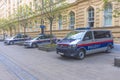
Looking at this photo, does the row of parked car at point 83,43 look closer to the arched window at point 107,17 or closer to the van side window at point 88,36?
the van side window at point 88,36

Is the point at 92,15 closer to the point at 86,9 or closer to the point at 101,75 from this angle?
the point at 86,9

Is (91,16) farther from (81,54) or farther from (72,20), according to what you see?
(81,54)

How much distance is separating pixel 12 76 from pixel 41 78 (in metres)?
1.24

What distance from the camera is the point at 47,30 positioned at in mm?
33469

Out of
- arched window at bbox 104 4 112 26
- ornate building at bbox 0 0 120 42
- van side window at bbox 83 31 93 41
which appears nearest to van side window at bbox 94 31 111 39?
van side window at bbox 83 31 93 41

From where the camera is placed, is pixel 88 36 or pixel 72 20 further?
pixel 72 20

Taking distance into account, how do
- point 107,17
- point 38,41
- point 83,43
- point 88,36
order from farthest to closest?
point 38,41 < point 107,17 < point 88,36 < point 83,43

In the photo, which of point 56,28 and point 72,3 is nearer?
point 72,3

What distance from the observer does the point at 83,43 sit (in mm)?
12914

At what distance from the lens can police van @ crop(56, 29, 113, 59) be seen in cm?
1251

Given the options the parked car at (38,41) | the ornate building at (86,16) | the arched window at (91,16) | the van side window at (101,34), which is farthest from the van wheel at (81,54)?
the parked car at (38,41)

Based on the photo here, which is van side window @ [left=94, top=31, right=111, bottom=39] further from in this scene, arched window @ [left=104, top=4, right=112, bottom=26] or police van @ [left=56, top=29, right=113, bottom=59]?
arched window @ [left=104, top=4, right=112, bottom=26]

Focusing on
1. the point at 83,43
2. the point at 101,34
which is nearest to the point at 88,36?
the point at 83,43

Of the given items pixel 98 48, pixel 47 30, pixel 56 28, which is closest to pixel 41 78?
pixel 98 48
